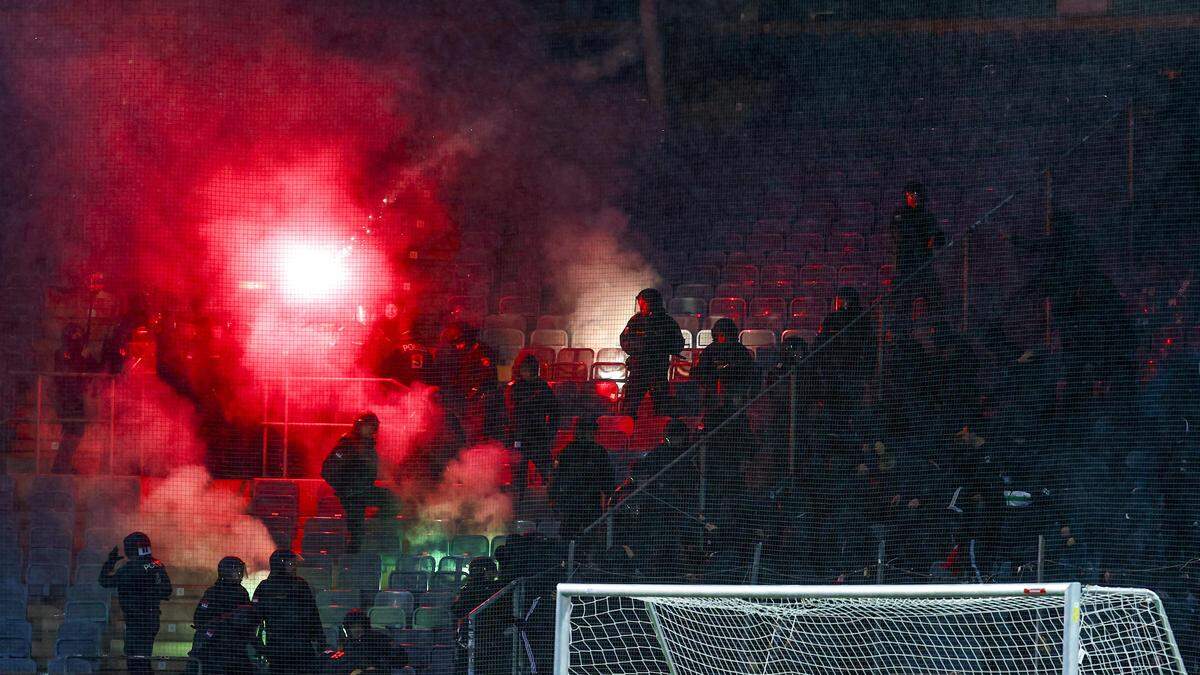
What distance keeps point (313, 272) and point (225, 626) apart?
3.08 m

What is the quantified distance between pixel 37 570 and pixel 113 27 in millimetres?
3695

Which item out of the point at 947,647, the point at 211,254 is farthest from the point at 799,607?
the point at 211,254

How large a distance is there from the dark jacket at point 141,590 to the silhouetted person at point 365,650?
3.77 feet

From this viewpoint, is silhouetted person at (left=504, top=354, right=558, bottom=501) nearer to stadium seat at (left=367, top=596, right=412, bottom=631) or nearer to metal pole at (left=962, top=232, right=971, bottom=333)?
stadium seat at (left=367, top=596, right=412, bottom=631)

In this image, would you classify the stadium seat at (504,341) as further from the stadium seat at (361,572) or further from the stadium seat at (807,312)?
the stadium seat at (361,572)

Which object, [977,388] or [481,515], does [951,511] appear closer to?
[977,388]

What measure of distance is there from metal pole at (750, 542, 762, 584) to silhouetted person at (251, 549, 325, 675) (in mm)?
2073

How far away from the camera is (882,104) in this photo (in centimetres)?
822

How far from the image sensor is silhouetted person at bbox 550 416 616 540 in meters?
6.39

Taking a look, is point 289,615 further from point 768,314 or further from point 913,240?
point 913,240

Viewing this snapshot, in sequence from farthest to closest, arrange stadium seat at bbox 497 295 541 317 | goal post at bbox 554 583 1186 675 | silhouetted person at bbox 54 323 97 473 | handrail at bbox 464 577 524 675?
stadium seat at bbox 497 295 541 317 → silhouetted person at bbox 54 323 97 473 → handrail at bbox 464 577 524 675 → goal post at bbox 554 583 1186 675

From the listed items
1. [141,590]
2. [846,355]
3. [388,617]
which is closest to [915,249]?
[846,355]

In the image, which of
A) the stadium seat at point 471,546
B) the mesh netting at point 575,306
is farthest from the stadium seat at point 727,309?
the stadium seat at point 471,546

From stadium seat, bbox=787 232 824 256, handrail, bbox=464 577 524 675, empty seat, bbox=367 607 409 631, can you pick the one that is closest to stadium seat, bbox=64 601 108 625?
empty seat, bbox=367 607 409 631
